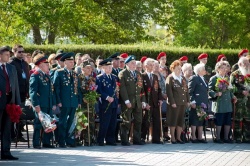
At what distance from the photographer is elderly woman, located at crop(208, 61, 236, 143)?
17328mm

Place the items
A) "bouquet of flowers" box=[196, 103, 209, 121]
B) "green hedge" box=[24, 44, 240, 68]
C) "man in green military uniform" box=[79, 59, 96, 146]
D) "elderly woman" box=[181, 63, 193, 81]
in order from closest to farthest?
"man in green military uniform" box=[79, 59, 96, 146]
"bouquet of flowers" box=[196, 103, 209, 121]
"elderly woman" box=[181, 63, 193, 81]
"green hedge" box=[24, 44, 240, 68]

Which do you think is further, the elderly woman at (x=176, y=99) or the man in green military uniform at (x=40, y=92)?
the elderly woman at (x=176, y=99)

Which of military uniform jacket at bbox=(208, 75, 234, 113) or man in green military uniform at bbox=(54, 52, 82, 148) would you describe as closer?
man in green military uniform at bbox=(54, 52, 82, 148)

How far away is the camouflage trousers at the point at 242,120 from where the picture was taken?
17.6 meters

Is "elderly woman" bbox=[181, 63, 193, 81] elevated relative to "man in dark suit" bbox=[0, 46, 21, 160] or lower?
elevated

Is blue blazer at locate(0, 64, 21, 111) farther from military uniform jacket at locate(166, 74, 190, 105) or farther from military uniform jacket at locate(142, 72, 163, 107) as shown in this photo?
military uniform jacket at locate(166, 74, 190, 105)

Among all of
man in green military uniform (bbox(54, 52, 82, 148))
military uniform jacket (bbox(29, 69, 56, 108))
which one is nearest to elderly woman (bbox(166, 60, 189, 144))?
man in green military uniform (bbox(54, 52, 82, 148))

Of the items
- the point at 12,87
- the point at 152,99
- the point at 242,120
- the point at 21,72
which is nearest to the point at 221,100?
the point at 242,120

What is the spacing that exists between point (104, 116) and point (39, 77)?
197 centimetres

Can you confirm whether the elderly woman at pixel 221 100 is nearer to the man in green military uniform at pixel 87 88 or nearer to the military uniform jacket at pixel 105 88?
the military uniform jacket at pixel 105 88

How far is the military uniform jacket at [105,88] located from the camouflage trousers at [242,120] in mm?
3340

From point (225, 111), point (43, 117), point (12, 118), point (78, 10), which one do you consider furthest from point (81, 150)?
point (78, 10)

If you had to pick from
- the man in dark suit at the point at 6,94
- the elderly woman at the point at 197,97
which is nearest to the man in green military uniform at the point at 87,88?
the elderly woman at the point at 197,97

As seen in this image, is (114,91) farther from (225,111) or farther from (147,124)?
(225,111)
